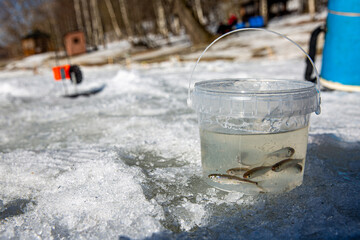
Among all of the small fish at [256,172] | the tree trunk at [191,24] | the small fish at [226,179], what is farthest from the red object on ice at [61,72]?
the tree trunk at [191,24]

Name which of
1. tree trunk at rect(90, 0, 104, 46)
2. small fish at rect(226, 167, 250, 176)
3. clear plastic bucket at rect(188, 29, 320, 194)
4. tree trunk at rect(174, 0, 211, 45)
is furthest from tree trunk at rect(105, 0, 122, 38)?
small fish at rect(226, 167, 250, 176)

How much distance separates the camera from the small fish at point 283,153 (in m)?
1.45

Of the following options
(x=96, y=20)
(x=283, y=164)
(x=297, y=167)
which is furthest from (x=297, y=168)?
(x=96, y=20)

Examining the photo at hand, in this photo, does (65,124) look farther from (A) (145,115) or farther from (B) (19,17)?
(B) (19,17)

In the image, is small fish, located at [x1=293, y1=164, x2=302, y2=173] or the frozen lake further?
small fish, located at [x1=293, y1=164, x2=302, y2=173]

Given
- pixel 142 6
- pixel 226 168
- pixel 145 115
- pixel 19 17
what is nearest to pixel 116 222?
pixel 226 168

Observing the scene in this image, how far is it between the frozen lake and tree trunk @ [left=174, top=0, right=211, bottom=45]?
13.2 metres

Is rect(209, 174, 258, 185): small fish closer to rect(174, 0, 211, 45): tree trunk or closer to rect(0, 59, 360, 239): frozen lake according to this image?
rect(0, 59, 360, 239): frozen lake

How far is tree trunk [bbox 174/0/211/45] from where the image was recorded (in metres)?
15.4

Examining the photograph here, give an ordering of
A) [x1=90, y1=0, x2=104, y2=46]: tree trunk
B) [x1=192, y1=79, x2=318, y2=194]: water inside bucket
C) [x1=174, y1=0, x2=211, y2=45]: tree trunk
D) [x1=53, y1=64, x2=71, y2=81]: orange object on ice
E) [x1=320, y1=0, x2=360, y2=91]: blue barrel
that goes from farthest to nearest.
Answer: [x1=90, y1=0, x2=104, y2=46]: tree trunk, [x1=174, y1=0, x2=211, y2=45]: tree trunk, [x1=53, y1=64, x2=71, y2=81]: orange object on ice, [x1=320, y1=0, x2=360, y2=91]: blue barrel, [x1=192, y1=79, x2=318, y2=194]: water inside bucket

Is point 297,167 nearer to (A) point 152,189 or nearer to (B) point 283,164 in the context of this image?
(B) point 283,164

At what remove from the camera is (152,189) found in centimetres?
A: 168

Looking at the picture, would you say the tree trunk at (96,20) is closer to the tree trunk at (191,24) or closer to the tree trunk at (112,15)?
the tree trunk at (112,15)

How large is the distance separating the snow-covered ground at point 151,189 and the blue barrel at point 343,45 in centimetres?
65
